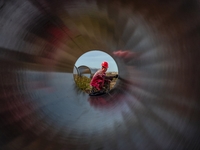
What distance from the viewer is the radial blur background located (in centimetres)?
79

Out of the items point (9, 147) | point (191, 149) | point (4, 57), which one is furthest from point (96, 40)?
point (191, 149)

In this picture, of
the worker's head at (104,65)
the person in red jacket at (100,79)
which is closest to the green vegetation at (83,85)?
the person in red jacket at (100,79)

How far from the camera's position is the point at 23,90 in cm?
123

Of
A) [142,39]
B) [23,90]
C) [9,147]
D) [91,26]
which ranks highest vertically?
[91,26]

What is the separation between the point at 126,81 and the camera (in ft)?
5.47

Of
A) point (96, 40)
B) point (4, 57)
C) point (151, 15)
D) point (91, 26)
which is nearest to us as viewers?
point (151, 15)

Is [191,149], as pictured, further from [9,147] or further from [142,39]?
[9,147]

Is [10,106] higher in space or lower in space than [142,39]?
lower

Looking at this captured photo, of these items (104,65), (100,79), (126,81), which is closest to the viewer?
(126,81)

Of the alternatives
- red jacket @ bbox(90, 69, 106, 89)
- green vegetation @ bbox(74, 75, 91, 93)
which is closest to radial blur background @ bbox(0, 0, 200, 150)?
green vegetation @ bbox(74, 75, 91, 93)

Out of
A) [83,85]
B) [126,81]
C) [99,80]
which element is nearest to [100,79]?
[99,80]

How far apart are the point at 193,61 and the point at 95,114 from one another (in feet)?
3.03

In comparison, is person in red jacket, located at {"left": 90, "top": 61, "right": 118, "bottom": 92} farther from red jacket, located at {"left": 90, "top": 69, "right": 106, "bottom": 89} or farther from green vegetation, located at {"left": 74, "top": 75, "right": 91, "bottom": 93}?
green vegetation, located at {"left": 74, "top": 75, "right": 91, "bottom": 93}

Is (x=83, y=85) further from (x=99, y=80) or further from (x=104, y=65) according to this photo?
(x=104, y=65)
